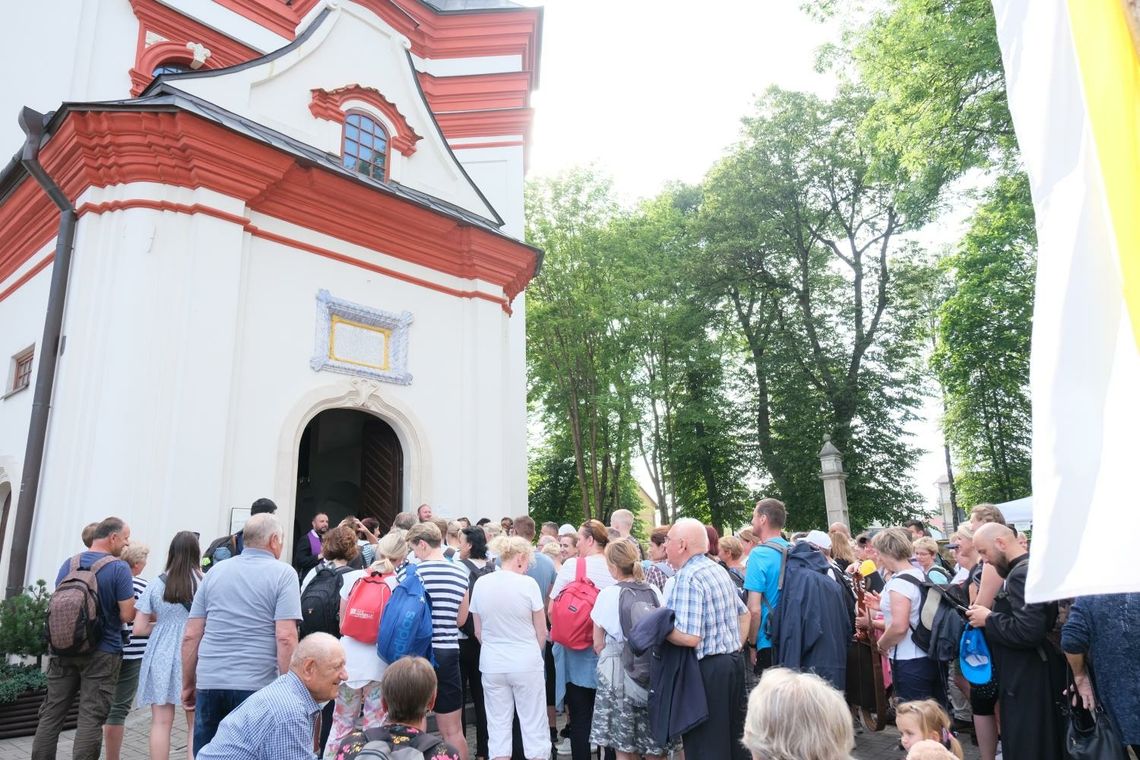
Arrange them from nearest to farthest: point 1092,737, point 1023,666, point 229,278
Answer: point 1092,737 < point 1023,666 < point 229,278

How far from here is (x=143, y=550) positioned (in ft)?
19.1

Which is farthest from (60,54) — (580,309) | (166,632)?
(580,309)

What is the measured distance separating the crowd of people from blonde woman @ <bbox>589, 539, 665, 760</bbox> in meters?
0.01

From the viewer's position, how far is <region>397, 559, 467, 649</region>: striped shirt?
5289mm

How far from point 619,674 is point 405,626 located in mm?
1492

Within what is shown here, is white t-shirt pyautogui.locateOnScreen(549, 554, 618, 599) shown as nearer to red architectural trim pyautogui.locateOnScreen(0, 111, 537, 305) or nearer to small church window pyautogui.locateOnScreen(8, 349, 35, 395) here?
red architectural trim pyautogui.locateOnScreen(0, 111, 537, 305)

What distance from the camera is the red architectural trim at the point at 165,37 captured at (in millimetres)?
12898

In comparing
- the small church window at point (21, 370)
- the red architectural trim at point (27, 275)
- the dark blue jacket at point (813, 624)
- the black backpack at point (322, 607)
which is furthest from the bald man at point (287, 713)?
the small church window at point (21, 370)

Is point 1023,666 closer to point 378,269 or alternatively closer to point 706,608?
point 706,608

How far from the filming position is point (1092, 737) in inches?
151

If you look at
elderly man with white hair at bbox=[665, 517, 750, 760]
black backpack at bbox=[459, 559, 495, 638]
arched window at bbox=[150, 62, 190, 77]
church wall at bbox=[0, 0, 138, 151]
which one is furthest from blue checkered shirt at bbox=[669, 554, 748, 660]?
arched window at bbox=[150, 62, 190, 77]

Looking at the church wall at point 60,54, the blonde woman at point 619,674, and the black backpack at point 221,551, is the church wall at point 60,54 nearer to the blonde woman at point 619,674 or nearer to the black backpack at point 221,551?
the black backpack at point 221,551

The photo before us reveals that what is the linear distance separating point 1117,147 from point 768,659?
18.9ft

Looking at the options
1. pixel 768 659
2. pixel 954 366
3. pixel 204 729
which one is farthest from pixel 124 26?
pixel 954 366
